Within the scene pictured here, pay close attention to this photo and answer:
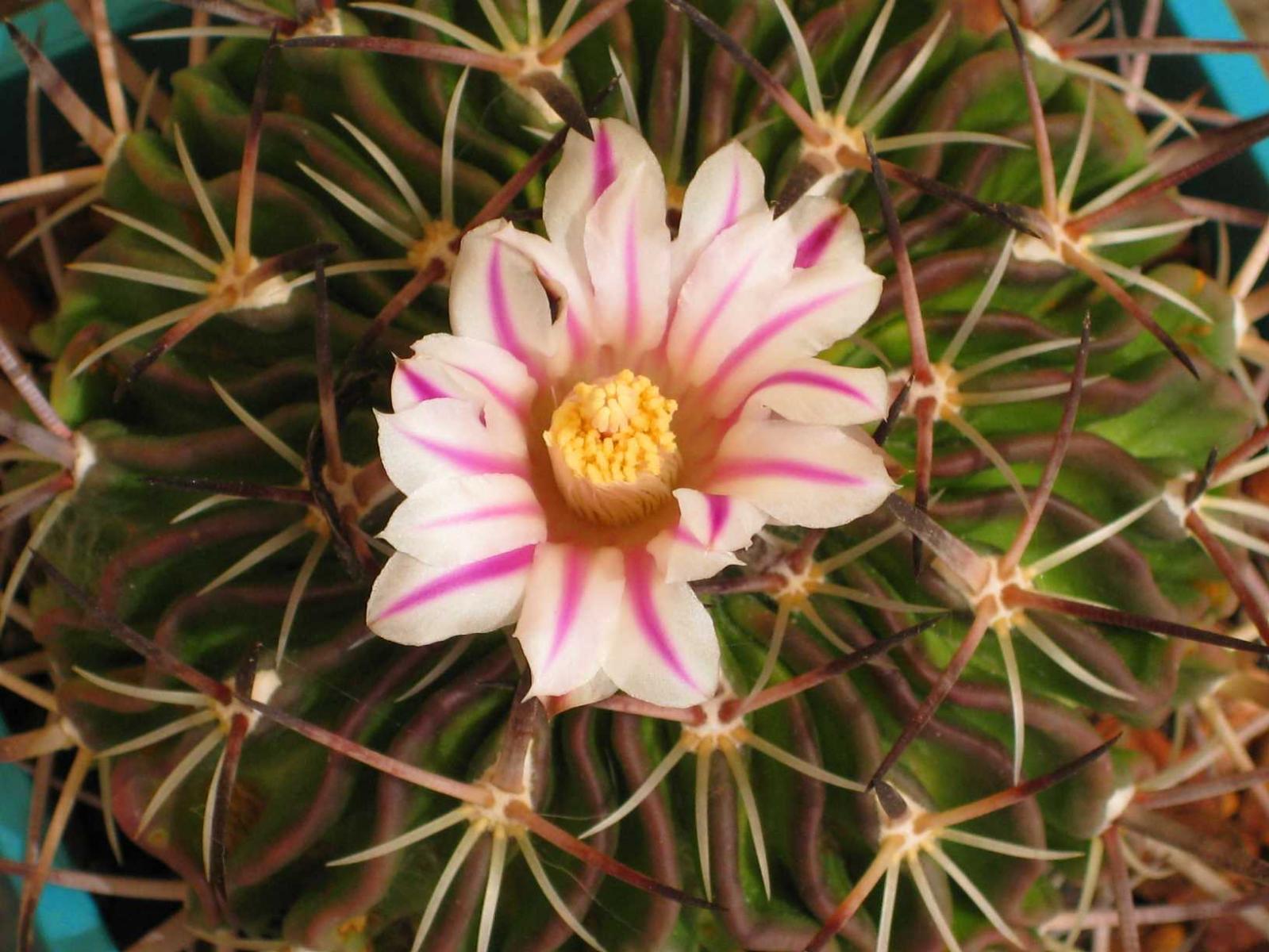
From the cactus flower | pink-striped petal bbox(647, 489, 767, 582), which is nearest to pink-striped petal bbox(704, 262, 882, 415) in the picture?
the cactus flower

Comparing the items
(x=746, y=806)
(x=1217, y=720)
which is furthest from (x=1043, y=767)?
(x=1217, y=720)

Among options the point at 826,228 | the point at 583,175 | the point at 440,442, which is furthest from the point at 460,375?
the point at 826,228

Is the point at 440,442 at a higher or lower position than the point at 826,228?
lower

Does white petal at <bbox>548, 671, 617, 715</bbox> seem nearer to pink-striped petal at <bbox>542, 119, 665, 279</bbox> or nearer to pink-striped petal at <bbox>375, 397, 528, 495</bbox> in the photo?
pink-striped petal at <bbox>375, 397, 528, 495</bbox>

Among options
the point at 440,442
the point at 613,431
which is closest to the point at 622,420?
the point at 613,431

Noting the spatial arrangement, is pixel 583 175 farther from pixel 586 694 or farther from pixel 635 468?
pixel 586 694

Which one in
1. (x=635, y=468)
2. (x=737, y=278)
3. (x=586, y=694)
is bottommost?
(x=586, y=694)

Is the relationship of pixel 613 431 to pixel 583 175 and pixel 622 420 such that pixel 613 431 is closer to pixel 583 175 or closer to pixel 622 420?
pixel 622 420
